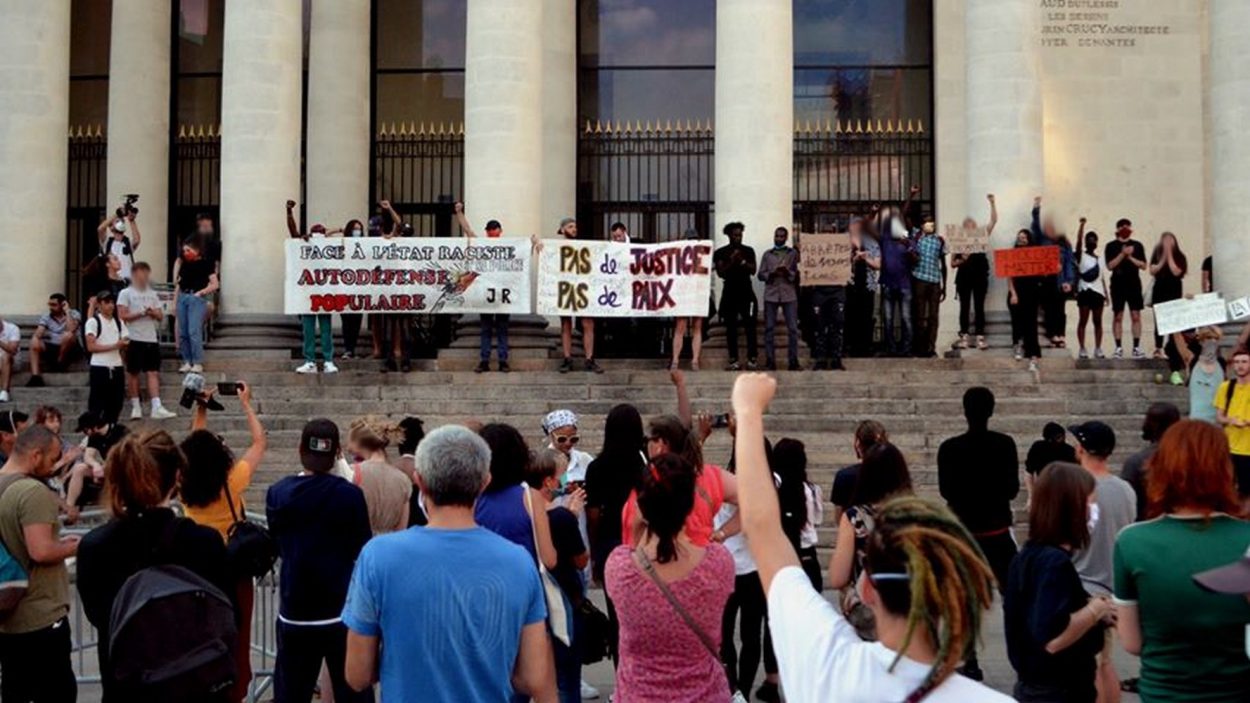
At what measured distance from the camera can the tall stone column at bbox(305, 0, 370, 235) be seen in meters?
24.8

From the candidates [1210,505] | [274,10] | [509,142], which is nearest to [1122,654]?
[1210,505]

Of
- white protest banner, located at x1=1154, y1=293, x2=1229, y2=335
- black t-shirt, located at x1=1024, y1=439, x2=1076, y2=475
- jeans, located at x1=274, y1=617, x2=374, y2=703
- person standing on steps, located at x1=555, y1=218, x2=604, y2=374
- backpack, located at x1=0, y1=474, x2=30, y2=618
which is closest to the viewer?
backpack, located at x1=0, y1=474, x2=30, y2=618

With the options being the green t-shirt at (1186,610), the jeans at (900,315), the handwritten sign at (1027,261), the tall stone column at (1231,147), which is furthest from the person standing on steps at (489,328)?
the green t-shirt at (1186,610)

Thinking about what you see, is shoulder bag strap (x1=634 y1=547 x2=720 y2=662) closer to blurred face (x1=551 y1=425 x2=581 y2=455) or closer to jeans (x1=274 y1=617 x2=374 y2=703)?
jeans (x1=274 y1=617 x2=374 y2=703)

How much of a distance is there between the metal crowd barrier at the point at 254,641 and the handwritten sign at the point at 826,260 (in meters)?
9.10

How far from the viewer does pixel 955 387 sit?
18250 millimetres

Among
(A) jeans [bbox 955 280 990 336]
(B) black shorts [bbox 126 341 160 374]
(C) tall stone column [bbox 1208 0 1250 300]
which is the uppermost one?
(C) tall stone column [bbox 1208 0 1250 300]

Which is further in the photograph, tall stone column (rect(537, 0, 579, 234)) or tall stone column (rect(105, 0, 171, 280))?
tall stone column (rect(105, 0, 171, 280))

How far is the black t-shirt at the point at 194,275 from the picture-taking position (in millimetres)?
20000

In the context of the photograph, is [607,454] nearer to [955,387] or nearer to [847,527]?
[847,527]

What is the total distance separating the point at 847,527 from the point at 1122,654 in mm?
4332

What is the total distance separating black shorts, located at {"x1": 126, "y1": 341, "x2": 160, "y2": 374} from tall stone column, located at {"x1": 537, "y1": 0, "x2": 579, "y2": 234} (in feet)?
26.5

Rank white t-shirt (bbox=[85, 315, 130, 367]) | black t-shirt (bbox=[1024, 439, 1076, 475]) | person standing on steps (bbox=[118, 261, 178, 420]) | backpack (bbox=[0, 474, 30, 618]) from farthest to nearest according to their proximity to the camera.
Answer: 1. person standing on steps (bbox=[118, 261, 178, 420])
2. white t-shirt (bbox=[85, 315, 130, 367])
3. black t-shirt (bbox=[1024, 439, 1076, 475])
4. backpack (bbox=[0, 474, 30, 618])

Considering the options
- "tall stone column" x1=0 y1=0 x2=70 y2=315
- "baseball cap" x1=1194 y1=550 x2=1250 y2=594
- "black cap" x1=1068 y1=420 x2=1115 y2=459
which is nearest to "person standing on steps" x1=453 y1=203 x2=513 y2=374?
"tall stone column" x1=0 y1=0 x2=70 y2=315
